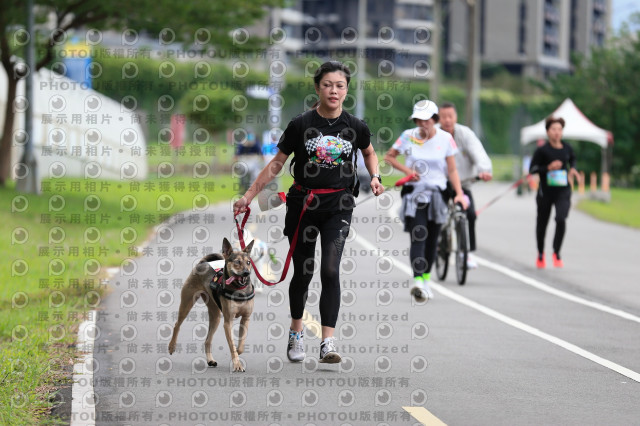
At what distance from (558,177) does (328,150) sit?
8581 mm

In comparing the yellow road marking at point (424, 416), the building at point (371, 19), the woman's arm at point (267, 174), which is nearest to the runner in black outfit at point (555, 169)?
the woman's arm at point (267, 174)

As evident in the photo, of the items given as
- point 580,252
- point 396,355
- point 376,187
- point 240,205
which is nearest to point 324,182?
point 376,187

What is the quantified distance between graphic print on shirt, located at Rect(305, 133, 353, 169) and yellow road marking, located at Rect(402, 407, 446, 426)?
6.19 ft

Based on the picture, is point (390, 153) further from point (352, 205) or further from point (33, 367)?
point (33, 367)

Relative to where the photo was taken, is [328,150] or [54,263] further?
[54,263]

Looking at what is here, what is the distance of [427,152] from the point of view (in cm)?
1256

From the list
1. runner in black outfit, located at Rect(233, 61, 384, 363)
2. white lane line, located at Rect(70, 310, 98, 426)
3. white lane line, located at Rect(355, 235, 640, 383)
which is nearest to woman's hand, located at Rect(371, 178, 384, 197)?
runner in black outfit, located at Rect(233, 61, 384, 363)

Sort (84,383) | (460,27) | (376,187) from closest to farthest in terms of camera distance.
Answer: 1. (84,383)
2. (376,187)
3. (460,27)

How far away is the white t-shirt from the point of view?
12539 millimetres

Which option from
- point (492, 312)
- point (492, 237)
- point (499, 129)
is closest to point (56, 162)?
point (492, 237)

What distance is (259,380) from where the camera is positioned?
798 centimetres

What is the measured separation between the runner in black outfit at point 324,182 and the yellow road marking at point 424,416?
1.21 metres

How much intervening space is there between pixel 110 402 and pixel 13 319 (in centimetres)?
354

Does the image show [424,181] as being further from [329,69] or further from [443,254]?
[329,69]
